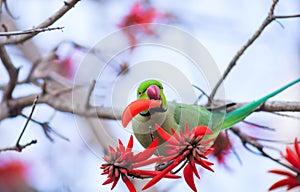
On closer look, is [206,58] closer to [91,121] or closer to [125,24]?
[91,121]

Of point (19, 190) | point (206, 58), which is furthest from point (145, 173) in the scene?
point (19, 190)

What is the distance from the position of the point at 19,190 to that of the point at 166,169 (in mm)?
1103

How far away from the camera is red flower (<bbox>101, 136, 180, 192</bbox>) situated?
0.73m

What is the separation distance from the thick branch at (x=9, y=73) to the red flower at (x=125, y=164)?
525mm

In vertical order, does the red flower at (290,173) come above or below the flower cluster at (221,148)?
below

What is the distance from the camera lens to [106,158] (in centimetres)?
74

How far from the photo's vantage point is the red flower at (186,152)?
0.72 metres

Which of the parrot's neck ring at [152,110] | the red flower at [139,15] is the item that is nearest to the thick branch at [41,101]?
the parrot's neck ring at [152,110]

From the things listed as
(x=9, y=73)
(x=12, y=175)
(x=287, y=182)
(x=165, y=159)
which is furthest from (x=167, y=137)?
(x=12, y=175)

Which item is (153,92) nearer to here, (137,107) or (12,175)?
(137,107)

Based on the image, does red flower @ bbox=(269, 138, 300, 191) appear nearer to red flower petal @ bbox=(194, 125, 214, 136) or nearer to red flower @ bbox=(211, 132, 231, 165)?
red flower petal @ bbox=(194, 125, 214, 136)

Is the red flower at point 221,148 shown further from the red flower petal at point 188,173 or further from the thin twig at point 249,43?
the red flower petal at point 188,173

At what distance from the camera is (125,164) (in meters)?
0.73

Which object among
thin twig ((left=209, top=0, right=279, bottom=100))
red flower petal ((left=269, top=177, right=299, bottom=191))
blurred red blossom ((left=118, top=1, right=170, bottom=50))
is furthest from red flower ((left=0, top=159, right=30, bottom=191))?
red flower petal ((left=269, top=177, right=299, bottom=191))
